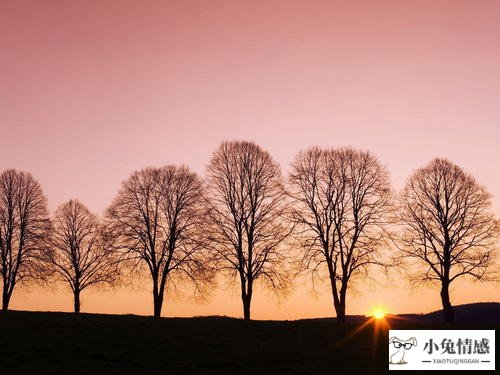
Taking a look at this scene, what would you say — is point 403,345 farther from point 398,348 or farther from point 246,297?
point 246,297

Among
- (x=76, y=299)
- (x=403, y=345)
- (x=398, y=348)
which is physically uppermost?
(x=76, y=299)

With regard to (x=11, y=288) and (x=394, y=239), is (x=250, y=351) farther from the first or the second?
(x=11, y=288)

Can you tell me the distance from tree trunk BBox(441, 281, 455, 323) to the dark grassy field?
1400cm

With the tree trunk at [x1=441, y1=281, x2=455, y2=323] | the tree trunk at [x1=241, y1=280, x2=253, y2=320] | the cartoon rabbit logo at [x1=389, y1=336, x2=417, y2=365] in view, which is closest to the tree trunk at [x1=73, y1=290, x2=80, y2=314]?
the tree trunk at [x1=241, y1=280, x2=253, y2=320]

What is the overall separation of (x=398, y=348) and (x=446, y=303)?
71.3 ft

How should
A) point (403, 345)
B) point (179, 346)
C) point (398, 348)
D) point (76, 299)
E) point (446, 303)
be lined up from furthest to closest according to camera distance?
point (76, 299)
point (446, 303)
point (403, 345)
point (398, 348)
point (179, 346)

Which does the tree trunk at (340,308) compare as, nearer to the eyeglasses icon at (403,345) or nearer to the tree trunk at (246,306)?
the tree trunk at (246,306)

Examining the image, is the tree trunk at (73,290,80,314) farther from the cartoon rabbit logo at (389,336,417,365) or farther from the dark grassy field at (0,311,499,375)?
the cartoon rabbit logo at (389,336,417,365)

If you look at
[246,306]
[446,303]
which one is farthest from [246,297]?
[446,303]

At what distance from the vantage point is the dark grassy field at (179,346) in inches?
997

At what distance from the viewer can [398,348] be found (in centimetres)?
3117

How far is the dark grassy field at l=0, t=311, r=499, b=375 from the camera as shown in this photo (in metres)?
25.3

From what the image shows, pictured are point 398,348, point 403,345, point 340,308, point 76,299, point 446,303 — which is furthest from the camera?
point 76,299

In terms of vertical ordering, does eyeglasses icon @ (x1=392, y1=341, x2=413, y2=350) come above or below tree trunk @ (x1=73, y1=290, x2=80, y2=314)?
below
